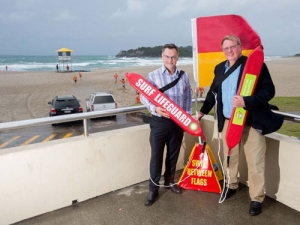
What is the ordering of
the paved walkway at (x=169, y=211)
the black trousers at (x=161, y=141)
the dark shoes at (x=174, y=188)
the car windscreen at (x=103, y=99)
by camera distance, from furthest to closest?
the car windscreen at (x=103, y=99) → the dark shoes at (x=174, y=188) → the black trousers at (x=161, y=141) → the paved walkway at (x=169, y=211)

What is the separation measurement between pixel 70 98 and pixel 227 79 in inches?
437

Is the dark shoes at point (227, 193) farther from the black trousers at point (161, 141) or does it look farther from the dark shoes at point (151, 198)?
the dark shoes at point (151, 198)

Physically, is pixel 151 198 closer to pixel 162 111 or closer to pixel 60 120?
pixel 162 111

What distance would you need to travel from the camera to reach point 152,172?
313cm

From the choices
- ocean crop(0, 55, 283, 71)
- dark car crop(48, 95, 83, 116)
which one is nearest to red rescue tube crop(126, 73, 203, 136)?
dark car crop(48, 95, 83, 116)

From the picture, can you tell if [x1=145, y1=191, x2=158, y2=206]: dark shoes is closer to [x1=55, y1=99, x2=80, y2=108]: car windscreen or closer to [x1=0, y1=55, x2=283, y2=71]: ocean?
[x1=55, y1=99, x2=80, y2=108]: car windscreen

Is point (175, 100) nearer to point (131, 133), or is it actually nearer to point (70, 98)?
point (131, 133)

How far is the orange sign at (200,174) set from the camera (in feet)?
10.8

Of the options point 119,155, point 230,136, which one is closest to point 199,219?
point 230,136

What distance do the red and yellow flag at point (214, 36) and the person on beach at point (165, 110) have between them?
442mm

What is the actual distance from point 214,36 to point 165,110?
117 centimetres

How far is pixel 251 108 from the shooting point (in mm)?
2574

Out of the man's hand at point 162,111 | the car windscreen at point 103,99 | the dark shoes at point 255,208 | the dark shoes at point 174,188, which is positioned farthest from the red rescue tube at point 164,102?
the car windscreen at point 103,99

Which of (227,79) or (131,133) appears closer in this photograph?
(227,79)
